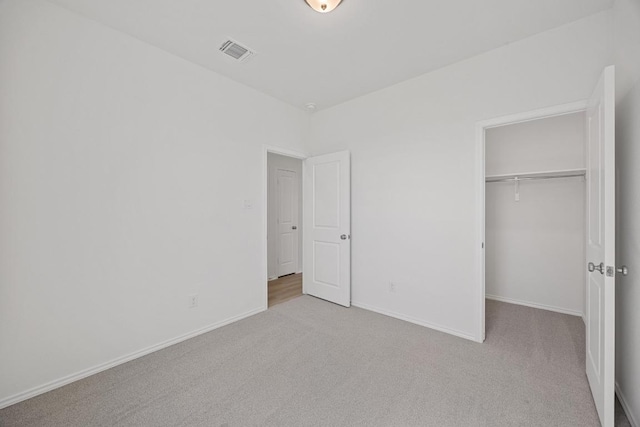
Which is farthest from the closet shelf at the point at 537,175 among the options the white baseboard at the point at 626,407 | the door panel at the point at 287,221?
the door panel at the point at 287,221

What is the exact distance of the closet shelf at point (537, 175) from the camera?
291 centimetres

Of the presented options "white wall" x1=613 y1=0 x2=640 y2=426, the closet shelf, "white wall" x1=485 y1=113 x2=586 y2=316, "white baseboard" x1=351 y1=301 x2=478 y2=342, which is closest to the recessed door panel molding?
"white baseboard" x1=351 y1=301 x2=478 y2=342

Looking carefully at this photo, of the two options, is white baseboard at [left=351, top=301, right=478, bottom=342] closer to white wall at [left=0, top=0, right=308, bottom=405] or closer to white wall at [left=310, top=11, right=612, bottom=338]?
white wall at [left=310, top=11, right=612, bottom=338]

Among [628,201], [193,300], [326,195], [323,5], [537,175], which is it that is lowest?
[193,300]

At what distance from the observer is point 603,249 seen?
59.1 inches

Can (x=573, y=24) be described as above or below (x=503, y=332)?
above

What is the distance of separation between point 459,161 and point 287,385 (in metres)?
2.52

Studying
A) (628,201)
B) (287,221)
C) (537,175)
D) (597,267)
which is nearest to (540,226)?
(537,175)

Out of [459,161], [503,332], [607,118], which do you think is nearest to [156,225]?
[459,161]

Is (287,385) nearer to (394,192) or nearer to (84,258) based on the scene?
(84,258)

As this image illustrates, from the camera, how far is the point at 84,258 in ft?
6.63

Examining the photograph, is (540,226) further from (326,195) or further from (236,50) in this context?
(236,50)

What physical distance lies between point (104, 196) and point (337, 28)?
2330mm

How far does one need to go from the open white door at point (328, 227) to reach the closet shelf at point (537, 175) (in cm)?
191
